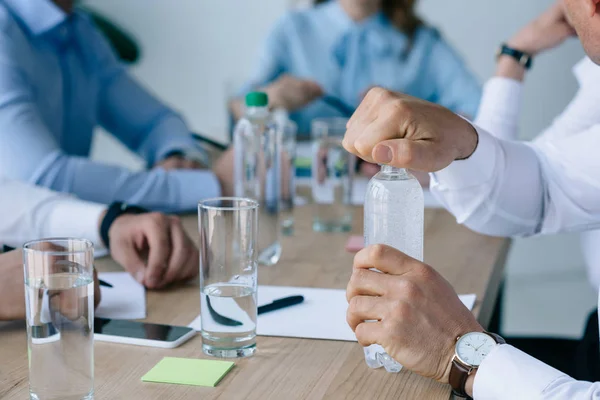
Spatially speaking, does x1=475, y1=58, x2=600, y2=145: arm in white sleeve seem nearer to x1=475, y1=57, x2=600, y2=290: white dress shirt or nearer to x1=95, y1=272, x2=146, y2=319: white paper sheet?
x1=475, y1=57, x2=600, y2=290: white dress shirt

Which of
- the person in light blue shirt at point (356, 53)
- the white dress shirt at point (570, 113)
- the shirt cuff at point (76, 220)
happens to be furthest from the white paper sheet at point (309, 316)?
the person in light blue shirt at point (356, 53)

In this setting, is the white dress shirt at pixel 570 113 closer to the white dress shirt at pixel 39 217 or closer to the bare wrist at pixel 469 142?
the bare wrist at pixel 469 142

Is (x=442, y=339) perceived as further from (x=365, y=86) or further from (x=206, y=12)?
(x=206, y=12)

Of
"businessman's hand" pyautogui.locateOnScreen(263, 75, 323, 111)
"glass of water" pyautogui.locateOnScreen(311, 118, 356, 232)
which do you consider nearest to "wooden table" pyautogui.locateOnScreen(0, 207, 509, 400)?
"glass of water" pyautogui.locateOnScreen(311, 118, 356, 232)

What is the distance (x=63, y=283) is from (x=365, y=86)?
2459mm

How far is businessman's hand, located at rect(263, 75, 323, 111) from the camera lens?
104 inches

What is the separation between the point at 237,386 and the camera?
797 mm

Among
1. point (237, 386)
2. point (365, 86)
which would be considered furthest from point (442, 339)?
point (365, 86)

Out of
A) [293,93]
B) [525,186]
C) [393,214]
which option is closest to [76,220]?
[393,214]

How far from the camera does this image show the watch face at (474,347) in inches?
31.3

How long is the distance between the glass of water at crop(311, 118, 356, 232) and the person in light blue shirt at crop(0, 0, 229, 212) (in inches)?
8.5

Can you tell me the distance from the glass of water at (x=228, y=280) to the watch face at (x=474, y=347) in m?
0.24

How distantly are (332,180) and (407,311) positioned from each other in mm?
820

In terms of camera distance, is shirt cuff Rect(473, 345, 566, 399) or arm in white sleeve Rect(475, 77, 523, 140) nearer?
shirt cuff Rect(473, 345, 566, 399)
